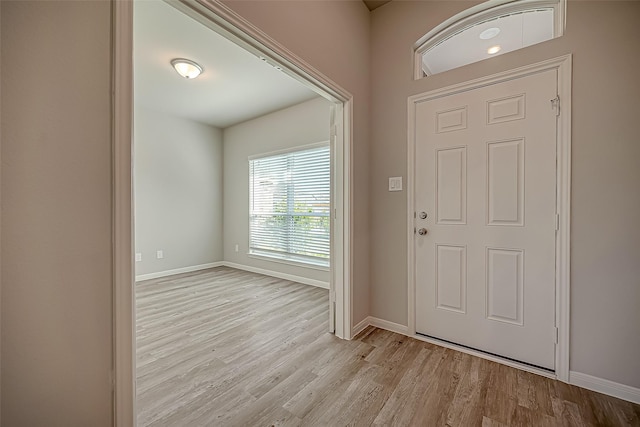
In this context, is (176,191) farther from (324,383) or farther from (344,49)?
(324,383)

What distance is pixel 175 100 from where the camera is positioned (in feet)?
12.5

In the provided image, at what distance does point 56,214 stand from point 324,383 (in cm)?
164

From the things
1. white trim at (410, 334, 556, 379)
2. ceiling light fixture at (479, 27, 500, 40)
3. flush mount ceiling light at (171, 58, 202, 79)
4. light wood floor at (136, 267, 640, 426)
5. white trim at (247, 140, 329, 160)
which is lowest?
light wood floor at (136, 267, 640, 426)

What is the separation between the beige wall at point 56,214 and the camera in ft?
2.43

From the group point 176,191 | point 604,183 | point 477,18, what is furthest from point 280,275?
point 477,18

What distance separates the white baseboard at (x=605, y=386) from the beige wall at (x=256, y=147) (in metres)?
2.58

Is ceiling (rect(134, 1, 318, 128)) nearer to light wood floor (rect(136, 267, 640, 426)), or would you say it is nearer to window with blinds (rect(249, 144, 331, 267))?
window with blinds (rect(249, 144, 331, 267))

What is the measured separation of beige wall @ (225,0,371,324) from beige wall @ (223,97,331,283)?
134 cm

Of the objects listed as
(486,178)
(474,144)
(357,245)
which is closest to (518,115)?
(474,144)

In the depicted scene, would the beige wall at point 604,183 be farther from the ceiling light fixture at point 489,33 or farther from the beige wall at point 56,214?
the beige wall at point 56,214

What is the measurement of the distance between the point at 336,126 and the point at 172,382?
7.47 feet

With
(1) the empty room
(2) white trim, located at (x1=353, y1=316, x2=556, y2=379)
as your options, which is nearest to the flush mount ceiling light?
(1) the empty room

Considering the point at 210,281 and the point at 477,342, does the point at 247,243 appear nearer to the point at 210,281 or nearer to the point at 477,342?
the point at 210,281

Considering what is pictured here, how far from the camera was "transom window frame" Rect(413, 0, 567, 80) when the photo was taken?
171 centimetres
